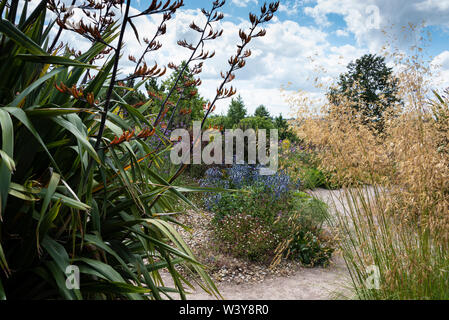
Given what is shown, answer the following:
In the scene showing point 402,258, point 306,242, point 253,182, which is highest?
point 253,182

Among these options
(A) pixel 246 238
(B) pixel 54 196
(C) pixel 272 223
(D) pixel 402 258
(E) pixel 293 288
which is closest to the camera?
(B) pixel 54 196

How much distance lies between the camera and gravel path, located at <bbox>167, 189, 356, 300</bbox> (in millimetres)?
3135

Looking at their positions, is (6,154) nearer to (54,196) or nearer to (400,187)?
(54,196)

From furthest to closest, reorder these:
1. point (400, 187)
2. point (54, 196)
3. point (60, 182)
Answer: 1. point (400, 187)
2. point (60, 182)
3. point (54, 196)

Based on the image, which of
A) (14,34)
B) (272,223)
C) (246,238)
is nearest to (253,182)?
(272,223)

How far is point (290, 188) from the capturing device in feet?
16.5

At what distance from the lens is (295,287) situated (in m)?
3.38

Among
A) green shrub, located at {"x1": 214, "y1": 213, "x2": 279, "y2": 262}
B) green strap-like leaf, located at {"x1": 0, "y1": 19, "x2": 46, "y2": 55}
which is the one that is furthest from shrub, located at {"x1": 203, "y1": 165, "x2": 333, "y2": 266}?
green strap-like leaf, located at {"x1": 0, "y1": 19, "x2": 46, "y2": 55}

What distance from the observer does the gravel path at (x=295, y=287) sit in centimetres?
313

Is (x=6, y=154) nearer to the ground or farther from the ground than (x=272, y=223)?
farther from the ground

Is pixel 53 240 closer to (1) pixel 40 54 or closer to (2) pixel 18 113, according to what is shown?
(2) pixel 18 113

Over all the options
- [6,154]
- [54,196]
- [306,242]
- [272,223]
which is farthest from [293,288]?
[6,154]

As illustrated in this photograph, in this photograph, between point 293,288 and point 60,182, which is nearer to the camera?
point 60,182
